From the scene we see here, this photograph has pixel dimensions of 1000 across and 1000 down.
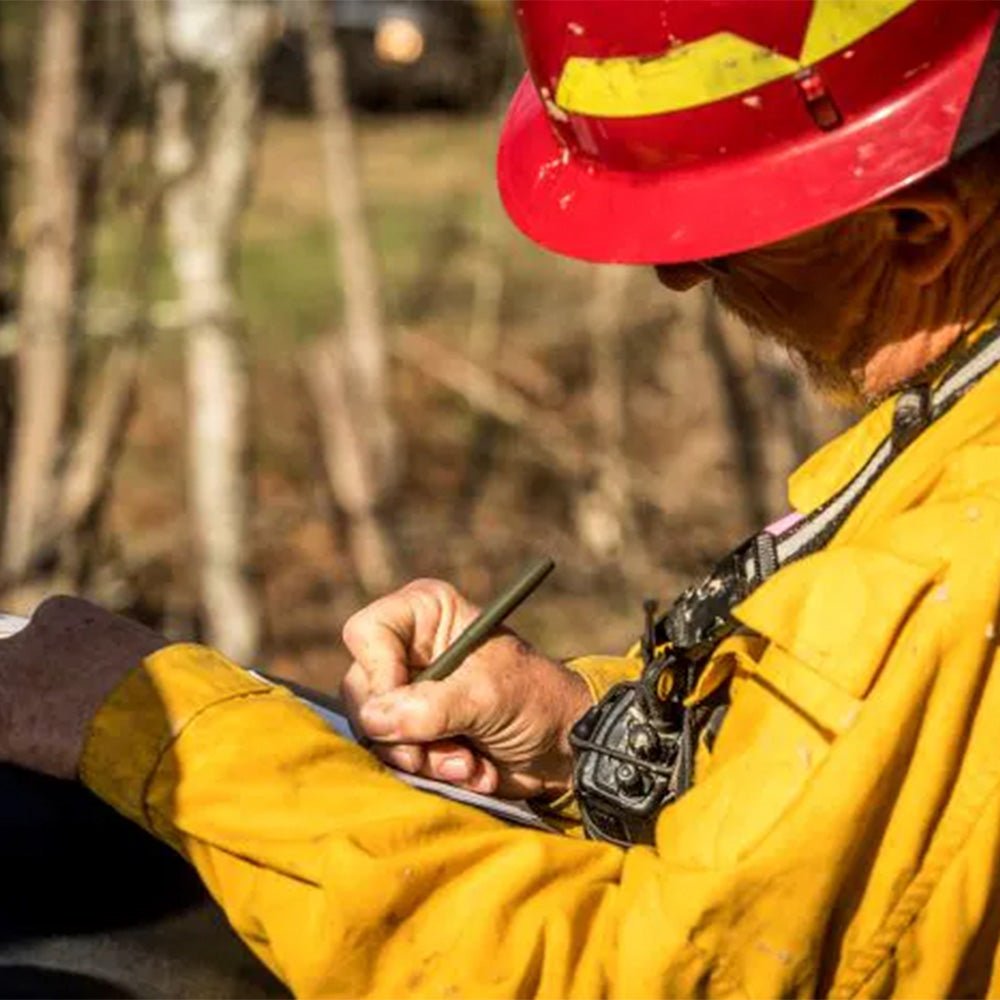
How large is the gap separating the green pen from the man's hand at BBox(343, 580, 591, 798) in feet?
0.05

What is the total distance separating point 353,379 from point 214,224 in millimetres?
3568

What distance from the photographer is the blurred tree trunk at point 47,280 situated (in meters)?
6.80

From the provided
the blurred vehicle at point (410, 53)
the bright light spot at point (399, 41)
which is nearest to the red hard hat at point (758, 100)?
the blurred vehicle at point (410, 53)

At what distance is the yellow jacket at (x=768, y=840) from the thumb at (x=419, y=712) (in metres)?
0.24

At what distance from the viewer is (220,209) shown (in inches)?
293

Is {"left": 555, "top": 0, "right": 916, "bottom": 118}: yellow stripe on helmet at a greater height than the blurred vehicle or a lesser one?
greater

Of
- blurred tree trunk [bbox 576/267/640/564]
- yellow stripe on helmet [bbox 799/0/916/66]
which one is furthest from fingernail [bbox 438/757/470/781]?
blurred tree trunk [bbox 576/267/640/564]

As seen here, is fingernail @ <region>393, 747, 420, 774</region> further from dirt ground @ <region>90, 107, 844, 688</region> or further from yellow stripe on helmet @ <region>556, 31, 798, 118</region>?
dirt ground @ <region>90, 107, 844, 688</region>

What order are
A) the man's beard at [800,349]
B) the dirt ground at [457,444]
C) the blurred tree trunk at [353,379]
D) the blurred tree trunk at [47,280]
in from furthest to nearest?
the blurred tree trunk at [353,379]
the dirt ground at [457,444]
the blurred tree trunk at [47,280]
the man's beard at [800,349]

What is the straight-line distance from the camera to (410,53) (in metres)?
10.8

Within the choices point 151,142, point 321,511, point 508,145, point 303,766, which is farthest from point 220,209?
point 303,766

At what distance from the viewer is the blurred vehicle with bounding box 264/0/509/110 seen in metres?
11.2

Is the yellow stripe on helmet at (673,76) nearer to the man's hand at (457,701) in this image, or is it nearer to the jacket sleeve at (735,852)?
the jacket sleeve at (735,852)

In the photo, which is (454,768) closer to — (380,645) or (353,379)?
(380,645)
